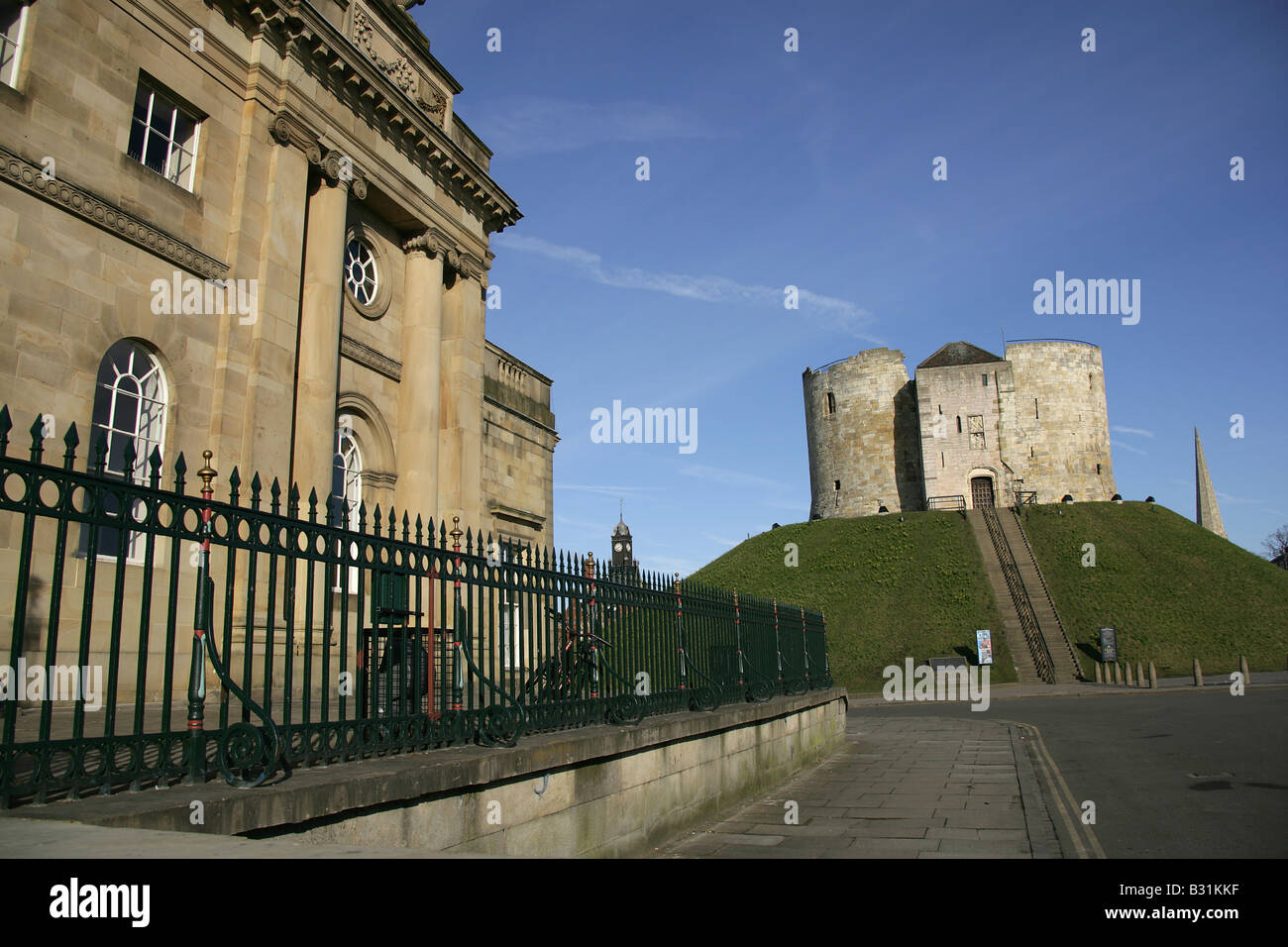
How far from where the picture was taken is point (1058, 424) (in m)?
60.5

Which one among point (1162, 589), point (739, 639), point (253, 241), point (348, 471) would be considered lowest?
point (739, 639)

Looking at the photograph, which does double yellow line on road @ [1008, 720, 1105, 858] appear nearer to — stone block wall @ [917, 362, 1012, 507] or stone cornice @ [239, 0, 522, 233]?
stone cornice @ [239, 0, 522, 233]

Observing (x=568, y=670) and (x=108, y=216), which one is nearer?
(x=568, y=670)

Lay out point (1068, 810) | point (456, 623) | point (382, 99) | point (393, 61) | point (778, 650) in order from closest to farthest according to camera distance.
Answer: point (456, 623) < point (1068, 810) < point (778, 650) < point (382, 99) < point (393, 61)

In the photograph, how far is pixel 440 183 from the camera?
1748cm

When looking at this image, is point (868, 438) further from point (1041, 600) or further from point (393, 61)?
point (393, 61)

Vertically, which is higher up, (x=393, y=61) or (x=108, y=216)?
(x=393, y=61)

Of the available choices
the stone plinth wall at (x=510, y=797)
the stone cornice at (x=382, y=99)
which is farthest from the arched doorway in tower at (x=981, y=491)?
the stone plinth wall at (x=510, y=797)

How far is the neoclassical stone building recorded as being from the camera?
980 centimetres

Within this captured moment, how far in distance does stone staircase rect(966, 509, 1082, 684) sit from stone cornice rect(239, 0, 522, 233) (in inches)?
1045

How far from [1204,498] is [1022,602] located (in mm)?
78414

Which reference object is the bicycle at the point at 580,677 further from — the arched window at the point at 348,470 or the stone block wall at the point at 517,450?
the stone block wall at the point at 517,450

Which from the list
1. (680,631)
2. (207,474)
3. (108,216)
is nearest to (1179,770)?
(680,631)
